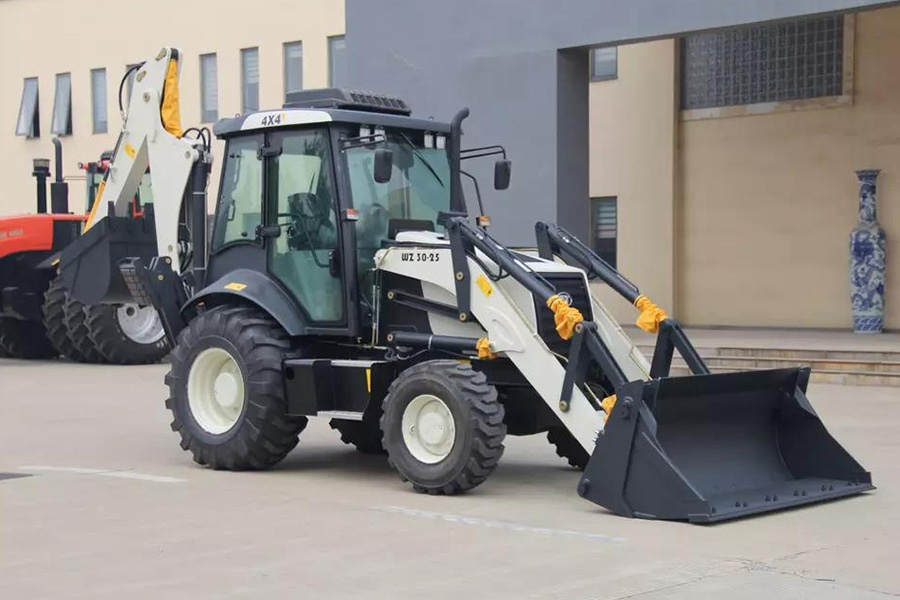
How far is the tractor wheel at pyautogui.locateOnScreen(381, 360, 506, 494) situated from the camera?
905cm

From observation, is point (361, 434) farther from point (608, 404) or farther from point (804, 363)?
point (804, 363)

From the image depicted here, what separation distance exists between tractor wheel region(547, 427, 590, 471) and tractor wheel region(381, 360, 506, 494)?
134 centimetres

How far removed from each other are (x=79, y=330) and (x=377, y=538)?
13.1 m

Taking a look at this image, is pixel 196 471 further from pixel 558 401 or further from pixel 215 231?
pixel 558 401

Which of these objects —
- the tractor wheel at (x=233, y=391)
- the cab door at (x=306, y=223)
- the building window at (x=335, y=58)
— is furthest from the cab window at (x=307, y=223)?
the building window at (x=335, y=58)

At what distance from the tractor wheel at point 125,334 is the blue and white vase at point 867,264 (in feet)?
33.3

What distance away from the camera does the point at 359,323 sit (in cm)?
1025

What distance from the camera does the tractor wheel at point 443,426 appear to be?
905 cm

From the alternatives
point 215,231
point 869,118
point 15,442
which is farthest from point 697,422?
point 869,118

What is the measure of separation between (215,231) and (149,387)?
21.4 feet

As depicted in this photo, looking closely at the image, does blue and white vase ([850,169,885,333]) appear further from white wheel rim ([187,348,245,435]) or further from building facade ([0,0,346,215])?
white wheel rim ([187,348,245,435])

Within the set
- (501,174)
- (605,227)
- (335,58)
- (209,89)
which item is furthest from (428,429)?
(209,89)

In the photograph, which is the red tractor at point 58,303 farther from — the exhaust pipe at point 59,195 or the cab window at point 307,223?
the cab window at point 307,223

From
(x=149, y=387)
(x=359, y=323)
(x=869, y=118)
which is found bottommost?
(x=149, y=387)
